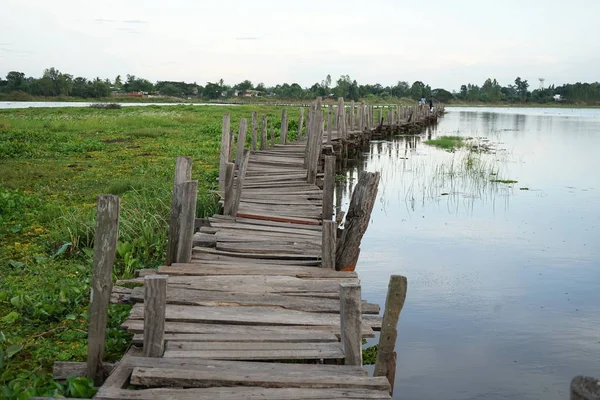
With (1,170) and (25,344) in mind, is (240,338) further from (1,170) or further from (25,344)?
(1,170)

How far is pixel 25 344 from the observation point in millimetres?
5797

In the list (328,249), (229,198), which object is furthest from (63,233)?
(328,249)

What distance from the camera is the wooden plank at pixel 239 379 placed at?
427cm

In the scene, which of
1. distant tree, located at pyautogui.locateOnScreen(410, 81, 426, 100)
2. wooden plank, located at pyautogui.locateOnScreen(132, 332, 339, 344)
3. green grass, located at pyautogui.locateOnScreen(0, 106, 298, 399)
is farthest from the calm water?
distant tree, located at pyautogui.locateOnScreen(410, 81, 426, 100)

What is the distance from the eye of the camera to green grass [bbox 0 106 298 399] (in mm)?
5707

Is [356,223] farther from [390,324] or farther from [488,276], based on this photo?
[488,276]

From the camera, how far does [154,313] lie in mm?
4574

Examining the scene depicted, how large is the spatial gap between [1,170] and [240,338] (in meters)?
11.8

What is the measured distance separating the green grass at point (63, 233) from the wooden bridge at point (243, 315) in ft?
1.91

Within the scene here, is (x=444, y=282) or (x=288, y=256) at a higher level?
(x=288, y=256)

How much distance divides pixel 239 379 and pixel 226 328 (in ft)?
3.15

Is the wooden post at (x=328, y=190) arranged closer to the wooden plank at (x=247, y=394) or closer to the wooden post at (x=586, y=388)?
the wooden plank at (x=247, y=394)

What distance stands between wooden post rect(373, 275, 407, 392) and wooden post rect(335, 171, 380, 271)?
2.63 meters

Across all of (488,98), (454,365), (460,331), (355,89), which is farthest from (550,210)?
(488,98)
